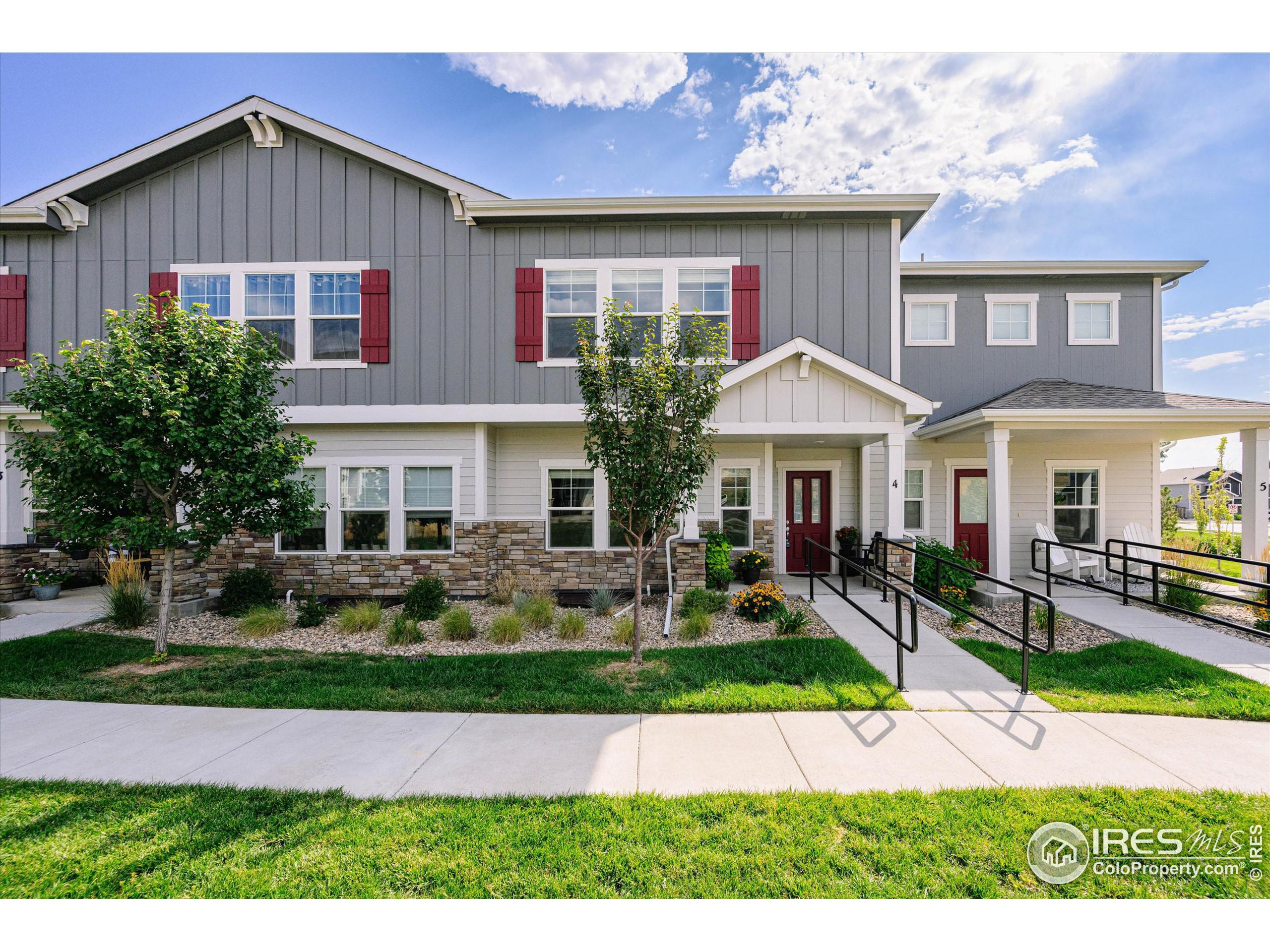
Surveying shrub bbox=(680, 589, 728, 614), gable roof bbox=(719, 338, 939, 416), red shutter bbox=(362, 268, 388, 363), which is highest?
red shutter bbox=(362, 268, 388, 363)

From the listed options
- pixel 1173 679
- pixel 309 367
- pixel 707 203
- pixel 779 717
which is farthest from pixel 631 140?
pixel 1173 679

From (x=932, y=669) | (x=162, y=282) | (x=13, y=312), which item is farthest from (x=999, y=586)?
(x=13, y=312)

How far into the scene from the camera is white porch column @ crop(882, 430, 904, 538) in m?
8.32

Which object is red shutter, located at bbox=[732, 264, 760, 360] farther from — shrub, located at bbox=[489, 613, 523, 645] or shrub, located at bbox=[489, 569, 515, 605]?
shrub, located at bbox=[489, 613, 523, 645]

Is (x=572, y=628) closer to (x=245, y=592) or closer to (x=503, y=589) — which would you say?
(x=503, y=589)

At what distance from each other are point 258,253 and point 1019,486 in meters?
15.3

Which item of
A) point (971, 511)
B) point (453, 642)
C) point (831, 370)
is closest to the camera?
point (453, 642)

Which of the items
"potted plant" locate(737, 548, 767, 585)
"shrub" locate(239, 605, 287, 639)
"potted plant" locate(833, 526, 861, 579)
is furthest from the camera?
"potted plant" locate(833, 526, 861, 579)

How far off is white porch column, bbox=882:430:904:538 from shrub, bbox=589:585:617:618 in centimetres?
455

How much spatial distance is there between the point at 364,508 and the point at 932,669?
28.7 feet

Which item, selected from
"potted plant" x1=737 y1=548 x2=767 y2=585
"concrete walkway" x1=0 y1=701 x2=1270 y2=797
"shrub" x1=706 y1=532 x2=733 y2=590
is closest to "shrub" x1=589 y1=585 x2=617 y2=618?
"shrub" x1=706 y1=532 x2=733 y2=590

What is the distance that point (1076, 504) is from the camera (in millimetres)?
11109

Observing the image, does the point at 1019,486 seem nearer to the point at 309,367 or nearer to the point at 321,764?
the point at 321,764

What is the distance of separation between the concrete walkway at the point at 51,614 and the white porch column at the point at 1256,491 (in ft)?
58.8
